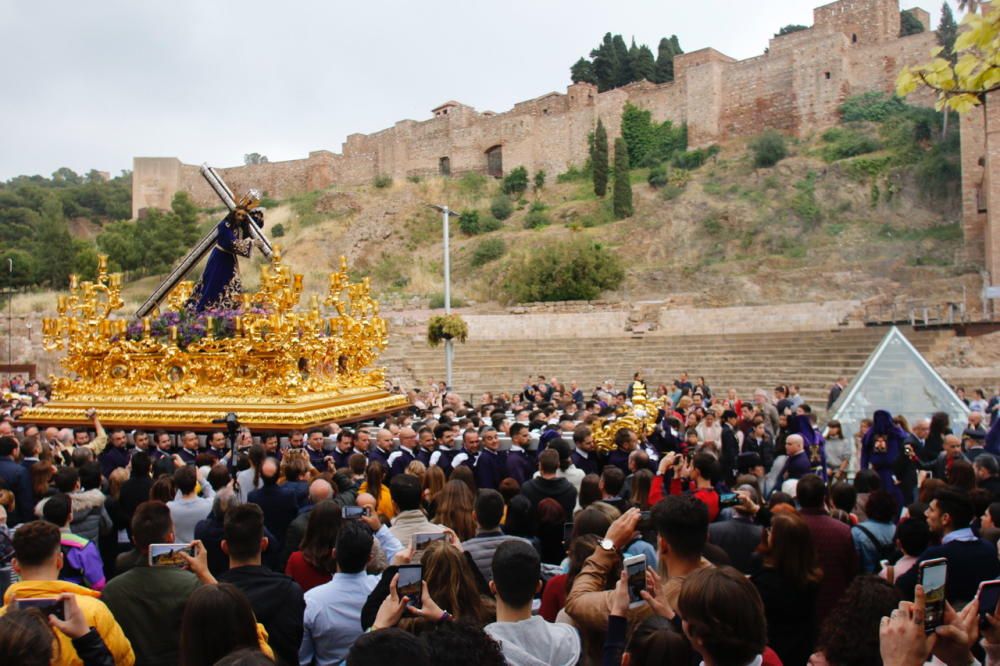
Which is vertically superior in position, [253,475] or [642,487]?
[642,487]

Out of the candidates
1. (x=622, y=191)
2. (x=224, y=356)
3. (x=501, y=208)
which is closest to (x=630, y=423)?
(x=224, y=356)

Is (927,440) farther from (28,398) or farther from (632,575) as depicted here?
(28,398)

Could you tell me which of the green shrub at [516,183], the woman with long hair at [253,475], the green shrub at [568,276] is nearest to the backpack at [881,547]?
the woman with long hair at [253,475]

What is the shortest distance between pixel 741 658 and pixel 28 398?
55.8 ft

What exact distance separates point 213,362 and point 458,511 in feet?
22.1

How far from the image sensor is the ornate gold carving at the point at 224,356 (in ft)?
34.9

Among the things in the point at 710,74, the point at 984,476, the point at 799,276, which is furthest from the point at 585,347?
the point at 710,74

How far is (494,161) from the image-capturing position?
205 feet

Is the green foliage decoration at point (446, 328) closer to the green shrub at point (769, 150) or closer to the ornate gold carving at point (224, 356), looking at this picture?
the ornate gold carving at point (224, 356)

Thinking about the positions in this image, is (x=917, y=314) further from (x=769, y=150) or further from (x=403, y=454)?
(x=403, y=454)

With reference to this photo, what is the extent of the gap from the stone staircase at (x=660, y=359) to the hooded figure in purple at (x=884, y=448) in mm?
11922

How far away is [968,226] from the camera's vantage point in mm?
33000

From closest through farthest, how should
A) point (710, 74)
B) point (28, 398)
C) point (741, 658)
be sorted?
point (741, 658) < point (28, 398) < point (710, 74)

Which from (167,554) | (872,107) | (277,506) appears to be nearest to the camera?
(167,554)
